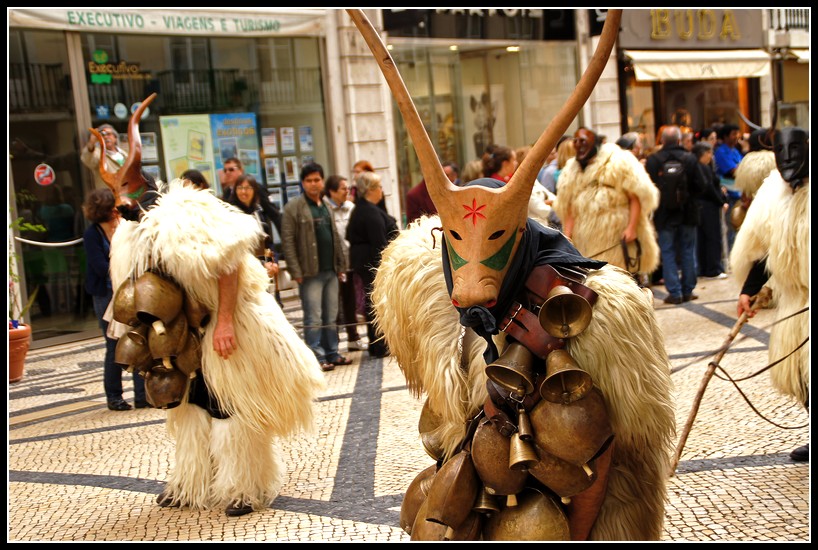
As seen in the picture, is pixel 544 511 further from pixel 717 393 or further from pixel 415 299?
pixel 717 393

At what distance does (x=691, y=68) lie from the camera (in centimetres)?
1867

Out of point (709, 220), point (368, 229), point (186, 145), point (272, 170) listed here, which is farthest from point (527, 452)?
point (272, 170)

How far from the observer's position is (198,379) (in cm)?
493

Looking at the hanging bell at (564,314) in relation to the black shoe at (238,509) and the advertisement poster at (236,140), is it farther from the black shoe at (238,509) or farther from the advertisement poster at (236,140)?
the advertisement poster at (236,140)

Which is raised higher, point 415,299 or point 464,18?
point 464,18

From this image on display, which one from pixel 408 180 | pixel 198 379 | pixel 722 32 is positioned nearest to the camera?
pixel 198 379

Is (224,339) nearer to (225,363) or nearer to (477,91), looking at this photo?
(225,363)

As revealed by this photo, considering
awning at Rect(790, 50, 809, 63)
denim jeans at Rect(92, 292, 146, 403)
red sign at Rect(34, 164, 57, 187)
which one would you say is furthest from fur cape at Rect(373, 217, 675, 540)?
awning at Rect(790, 50, 809, 63)

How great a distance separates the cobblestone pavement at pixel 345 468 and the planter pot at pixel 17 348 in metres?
0.30

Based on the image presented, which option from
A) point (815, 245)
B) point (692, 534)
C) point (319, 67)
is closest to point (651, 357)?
point (815, 245)

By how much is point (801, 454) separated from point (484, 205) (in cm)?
316

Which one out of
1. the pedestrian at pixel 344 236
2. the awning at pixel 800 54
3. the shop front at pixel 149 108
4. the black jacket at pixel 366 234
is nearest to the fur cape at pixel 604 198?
the black jacket at pixel 366 234

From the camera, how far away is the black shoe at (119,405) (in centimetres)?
752

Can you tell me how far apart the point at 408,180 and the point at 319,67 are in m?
2.27
